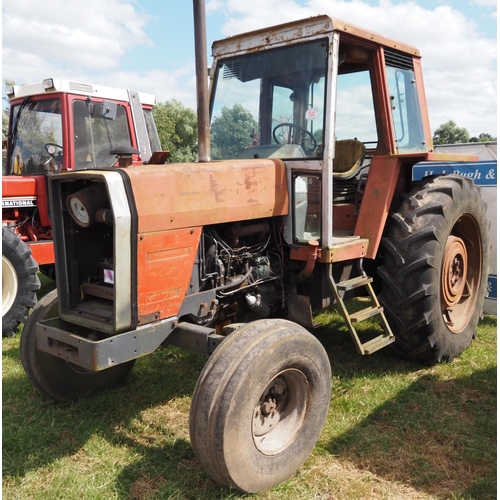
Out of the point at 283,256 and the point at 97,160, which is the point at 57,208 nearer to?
the point at 283,256

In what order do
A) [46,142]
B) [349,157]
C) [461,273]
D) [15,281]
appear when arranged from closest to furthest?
[349,157] → [461,273] → [15,281] → [46,142]

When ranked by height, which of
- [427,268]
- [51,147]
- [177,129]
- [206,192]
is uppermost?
[177,129]

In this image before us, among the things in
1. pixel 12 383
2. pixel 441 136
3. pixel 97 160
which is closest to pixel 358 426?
pixel 12 383

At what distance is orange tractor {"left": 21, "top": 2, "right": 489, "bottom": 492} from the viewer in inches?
107

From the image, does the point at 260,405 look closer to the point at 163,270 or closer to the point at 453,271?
the point at 163,270

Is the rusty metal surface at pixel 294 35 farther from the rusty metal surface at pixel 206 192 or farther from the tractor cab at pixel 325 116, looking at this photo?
the rusty metal surface at pixel 206 192

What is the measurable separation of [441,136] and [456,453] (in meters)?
28.9

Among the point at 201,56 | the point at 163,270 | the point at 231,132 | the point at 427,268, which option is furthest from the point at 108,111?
the point at 427,268

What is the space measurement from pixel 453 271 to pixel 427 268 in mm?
789

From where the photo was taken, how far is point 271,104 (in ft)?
12.8

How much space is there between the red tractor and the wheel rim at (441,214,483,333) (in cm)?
376

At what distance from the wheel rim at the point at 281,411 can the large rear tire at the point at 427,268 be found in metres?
1.31

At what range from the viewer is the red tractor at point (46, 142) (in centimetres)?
607

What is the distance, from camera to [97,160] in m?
6.44
